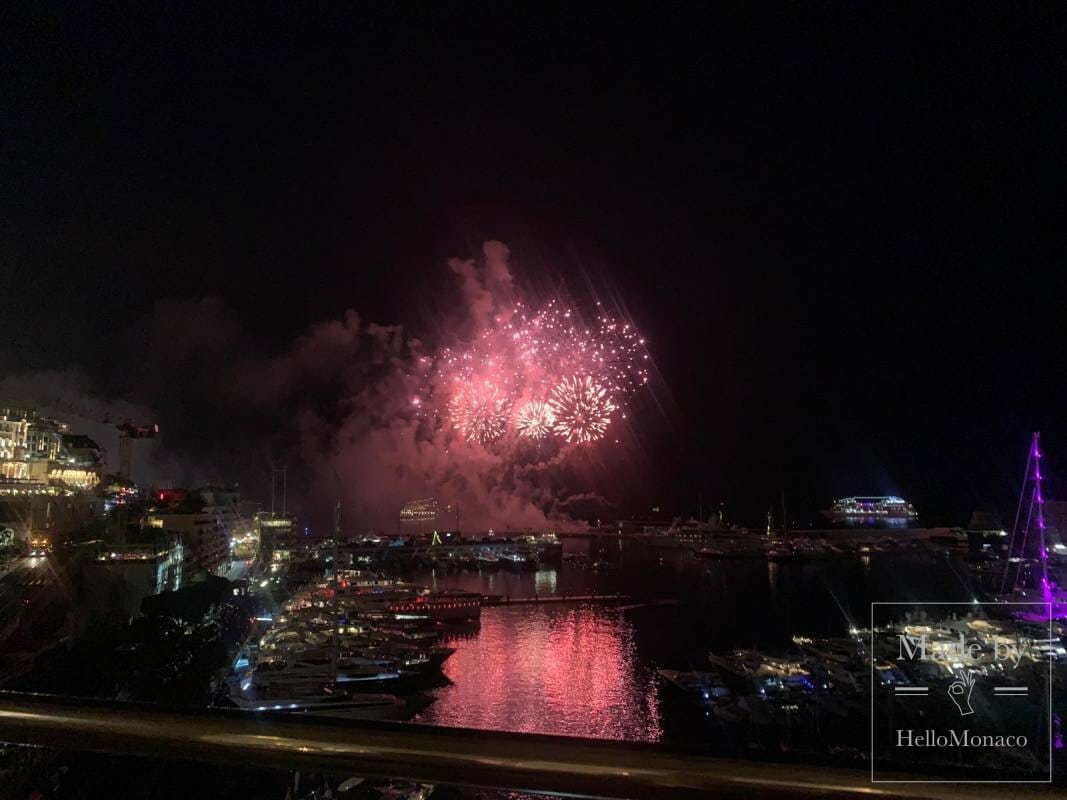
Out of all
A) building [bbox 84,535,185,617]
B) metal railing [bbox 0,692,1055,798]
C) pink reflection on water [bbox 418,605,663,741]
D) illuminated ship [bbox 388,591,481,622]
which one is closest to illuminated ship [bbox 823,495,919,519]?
pink reflection on water [bbox 418,605,663,741]

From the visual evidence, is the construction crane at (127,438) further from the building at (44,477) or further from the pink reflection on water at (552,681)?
the pink reflection on water at (552,681)

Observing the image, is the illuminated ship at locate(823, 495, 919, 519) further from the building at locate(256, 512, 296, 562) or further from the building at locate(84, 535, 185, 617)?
the building at locate(84, 535, 185, 617)

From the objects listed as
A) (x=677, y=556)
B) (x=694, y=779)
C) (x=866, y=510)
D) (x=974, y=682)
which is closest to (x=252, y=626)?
(x=974, y=682)

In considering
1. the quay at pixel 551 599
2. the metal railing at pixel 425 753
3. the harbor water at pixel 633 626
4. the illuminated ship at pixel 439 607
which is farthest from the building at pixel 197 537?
the metal railing at pixel 425 753

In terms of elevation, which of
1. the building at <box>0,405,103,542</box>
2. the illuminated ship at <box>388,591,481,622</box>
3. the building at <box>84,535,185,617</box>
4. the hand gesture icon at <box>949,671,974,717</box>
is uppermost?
the building at <box>0,405,103,542</box>

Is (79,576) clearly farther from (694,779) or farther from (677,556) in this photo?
(677,556)
